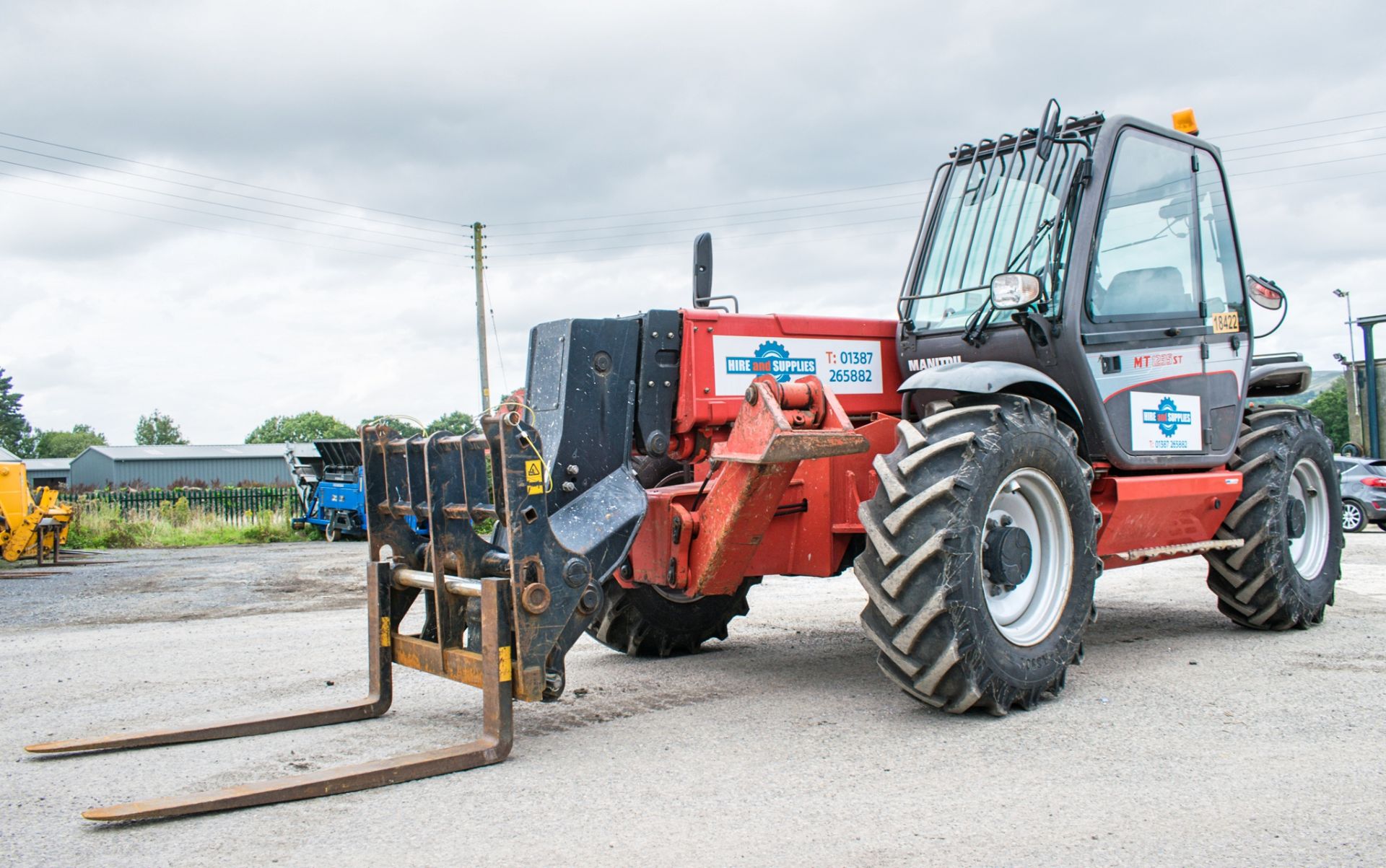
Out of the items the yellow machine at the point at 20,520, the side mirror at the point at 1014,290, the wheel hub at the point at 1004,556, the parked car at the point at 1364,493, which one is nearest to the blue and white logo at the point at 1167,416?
the side mirror at the point at 1014,290

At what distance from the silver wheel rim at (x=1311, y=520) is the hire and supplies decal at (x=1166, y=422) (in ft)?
4.45

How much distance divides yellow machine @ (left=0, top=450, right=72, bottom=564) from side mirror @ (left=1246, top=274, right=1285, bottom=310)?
1794 centimetres

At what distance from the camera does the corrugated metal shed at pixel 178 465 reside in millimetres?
73812

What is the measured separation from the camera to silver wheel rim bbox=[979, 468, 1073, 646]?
18.3 feet

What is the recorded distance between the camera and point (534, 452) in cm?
468

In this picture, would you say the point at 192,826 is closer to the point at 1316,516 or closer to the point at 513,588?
the point at 513,588

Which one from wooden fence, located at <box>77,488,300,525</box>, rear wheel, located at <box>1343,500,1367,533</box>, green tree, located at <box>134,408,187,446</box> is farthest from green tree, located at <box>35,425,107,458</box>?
rear wheel, located at <box>1343,500,1367,533</box>

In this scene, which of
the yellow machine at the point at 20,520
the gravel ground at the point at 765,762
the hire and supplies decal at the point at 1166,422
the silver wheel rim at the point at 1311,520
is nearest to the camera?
the gravel ground at the point at 765,762

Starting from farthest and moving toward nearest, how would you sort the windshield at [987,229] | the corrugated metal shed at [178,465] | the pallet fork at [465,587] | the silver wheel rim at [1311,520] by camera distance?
the corrugated metal shed at [178,465]
the silver wheel rim at [1311,520]
the windshield at [987,229]
the pallet fork at [465,587]

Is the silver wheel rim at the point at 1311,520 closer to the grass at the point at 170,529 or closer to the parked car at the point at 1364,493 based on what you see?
the parked car at the point at 1364,493

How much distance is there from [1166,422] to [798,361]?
235 cm

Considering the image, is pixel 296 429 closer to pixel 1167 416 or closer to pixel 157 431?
pixel 157 431

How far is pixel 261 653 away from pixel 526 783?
4.49 m

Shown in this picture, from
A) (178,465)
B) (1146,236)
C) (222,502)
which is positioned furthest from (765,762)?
(178,465)
